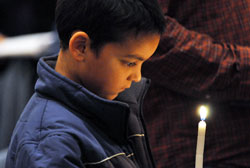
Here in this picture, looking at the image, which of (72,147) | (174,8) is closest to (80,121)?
(72,147)

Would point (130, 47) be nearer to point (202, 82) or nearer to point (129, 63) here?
point (129, 63)

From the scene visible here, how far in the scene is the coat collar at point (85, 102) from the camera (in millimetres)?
857

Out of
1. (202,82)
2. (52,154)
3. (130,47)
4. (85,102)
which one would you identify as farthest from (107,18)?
(202,82)

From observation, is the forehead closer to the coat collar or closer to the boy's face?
the boy's face

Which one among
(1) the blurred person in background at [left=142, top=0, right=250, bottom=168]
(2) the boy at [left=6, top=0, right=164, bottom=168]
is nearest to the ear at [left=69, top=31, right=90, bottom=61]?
(2) the boy at [left=6, top=0, right=164, bottom=168]

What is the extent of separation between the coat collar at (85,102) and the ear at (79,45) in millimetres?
58

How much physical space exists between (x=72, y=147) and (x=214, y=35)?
2.40 ft

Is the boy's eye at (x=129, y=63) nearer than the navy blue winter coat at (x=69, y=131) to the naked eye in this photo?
No

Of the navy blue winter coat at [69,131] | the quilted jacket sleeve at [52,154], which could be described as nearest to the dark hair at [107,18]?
the navy blue winter coat at [69,131]

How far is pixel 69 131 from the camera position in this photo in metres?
0.78

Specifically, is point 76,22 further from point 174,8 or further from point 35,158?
point 174,8

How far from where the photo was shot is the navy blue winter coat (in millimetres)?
750

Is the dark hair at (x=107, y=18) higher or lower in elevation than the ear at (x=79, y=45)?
higher

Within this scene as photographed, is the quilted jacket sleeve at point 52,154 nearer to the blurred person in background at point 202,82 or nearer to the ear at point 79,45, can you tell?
the ear at point 79,45
